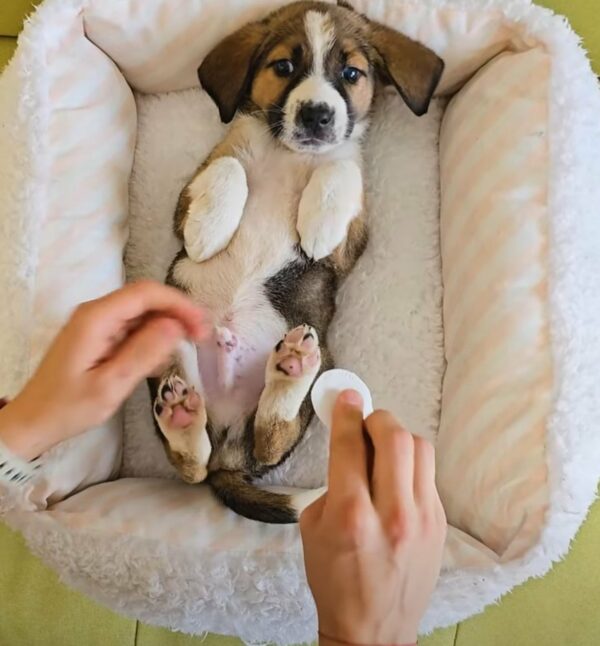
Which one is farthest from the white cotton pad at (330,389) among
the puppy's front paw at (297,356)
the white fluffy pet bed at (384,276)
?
the white fluffy pet bed at (384,276)

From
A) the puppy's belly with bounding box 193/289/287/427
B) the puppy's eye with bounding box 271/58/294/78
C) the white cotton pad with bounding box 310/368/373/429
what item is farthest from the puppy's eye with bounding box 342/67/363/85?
the white cotton pad with bounding box 310/368/373/429

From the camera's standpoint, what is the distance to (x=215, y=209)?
170cm

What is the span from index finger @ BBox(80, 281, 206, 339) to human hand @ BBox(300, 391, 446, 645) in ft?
0.96

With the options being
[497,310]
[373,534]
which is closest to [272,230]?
[497,310]

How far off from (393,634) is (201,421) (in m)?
0.69

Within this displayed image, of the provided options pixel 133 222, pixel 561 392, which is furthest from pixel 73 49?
pixel 561 392

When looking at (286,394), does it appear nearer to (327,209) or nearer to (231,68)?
(327,209)

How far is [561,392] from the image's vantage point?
1.56 metres

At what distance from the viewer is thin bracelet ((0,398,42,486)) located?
131 centimetres

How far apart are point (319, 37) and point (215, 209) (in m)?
0.41

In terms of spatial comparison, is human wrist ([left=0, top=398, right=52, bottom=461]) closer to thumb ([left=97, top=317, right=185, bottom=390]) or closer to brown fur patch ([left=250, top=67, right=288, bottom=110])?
thumb ([left=97, top=317, right=185, bottom=390])

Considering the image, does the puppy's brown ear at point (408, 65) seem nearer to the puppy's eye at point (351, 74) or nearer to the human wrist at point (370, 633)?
the puppy's eye at point (351, 74)

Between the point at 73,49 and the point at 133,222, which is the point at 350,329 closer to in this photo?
the point at 133,222

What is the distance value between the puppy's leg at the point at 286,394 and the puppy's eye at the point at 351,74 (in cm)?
54
